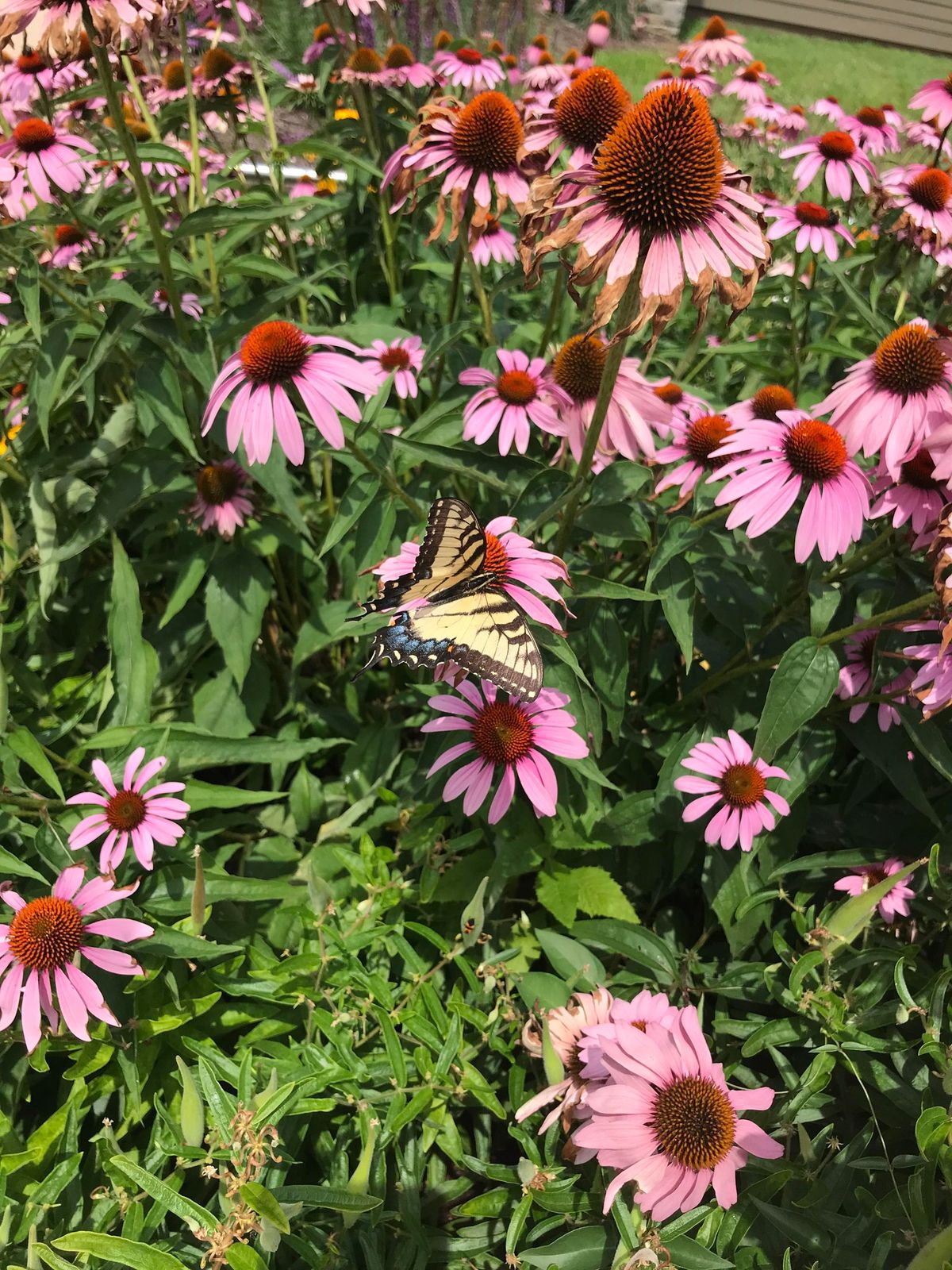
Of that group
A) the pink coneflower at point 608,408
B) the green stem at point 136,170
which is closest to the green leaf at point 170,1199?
the pink coneflower at point 608,408

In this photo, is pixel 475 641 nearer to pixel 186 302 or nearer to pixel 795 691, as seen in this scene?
pixel 795 691

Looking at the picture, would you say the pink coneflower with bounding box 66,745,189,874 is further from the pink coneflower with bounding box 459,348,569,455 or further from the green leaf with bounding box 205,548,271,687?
the pink coneflower with bounding box 459,348,569,455

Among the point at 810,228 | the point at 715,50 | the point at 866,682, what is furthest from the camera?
the point at 715,50

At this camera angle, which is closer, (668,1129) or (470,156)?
(668,1129)

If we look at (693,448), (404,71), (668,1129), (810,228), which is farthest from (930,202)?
(668,1129)

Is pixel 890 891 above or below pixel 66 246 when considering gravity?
below

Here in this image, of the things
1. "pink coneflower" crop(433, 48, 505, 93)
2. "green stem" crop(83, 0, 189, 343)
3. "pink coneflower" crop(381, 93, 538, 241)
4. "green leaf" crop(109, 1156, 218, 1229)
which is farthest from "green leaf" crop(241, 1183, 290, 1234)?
"pink coneflower" crop(433, 48, 505, 93)

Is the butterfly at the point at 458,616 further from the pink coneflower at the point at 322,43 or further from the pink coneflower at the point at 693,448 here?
the pink coneflower at the point at 322,43
